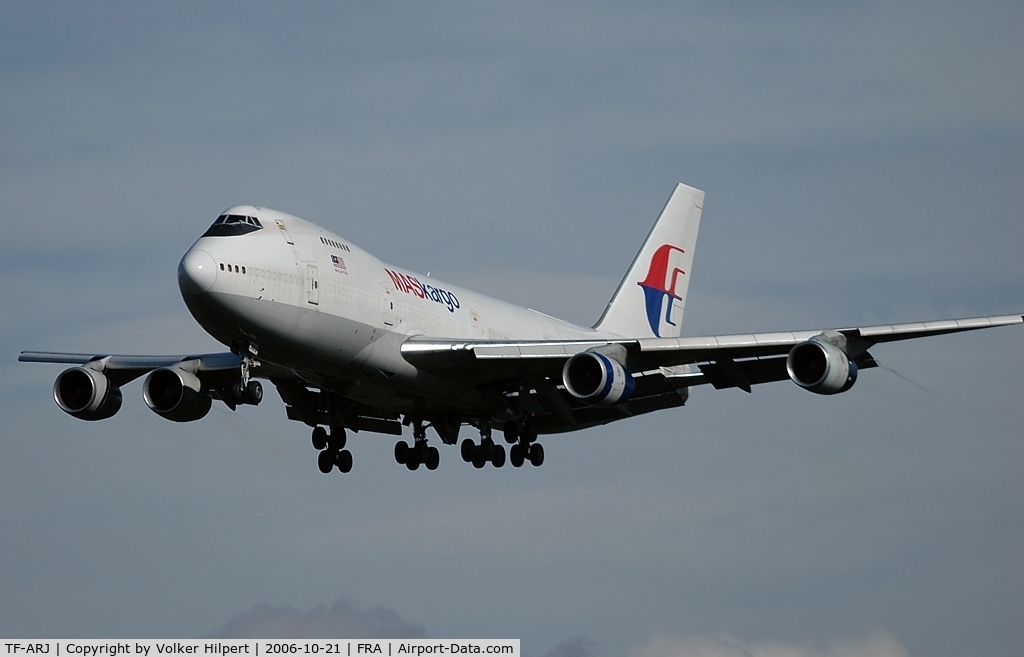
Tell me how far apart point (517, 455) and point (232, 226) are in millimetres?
13882

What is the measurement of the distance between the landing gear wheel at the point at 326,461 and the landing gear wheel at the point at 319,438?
9.5 inches

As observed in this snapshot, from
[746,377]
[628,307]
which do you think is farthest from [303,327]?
[628,307]

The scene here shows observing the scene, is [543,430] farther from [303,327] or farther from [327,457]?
[303,327]

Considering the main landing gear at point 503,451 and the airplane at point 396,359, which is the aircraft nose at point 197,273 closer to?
the airplane at point 396,359

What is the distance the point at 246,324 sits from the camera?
42594 millimetres

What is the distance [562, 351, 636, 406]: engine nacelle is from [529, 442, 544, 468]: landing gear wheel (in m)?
6.12

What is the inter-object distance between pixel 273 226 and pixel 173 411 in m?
8.17

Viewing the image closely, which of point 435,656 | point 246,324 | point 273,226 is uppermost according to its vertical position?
point 273,226

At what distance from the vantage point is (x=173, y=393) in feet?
162

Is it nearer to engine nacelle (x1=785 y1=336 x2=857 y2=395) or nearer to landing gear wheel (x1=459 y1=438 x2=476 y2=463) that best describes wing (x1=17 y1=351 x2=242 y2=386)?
landing gear wheel (x1=459 y1=438 x2=476 y2=463)

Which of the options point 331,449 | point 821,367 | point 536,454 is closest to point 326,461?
point 331,449

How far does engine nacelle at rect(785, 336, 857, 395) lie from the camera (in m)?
43.9

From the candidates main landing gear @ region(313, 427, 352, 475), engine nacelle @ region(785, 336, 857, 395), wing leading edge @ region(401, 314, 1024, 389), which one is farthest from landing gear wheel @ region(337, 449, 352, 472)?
engine nacelle @ region(785, 336, 857, 395)

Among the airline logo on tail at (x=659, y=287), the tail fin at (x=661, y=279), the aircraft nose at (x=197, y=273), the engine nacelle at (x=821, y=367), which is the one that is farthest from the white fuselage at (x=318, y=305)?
the airline logo on tail at (x=659, y=287)
